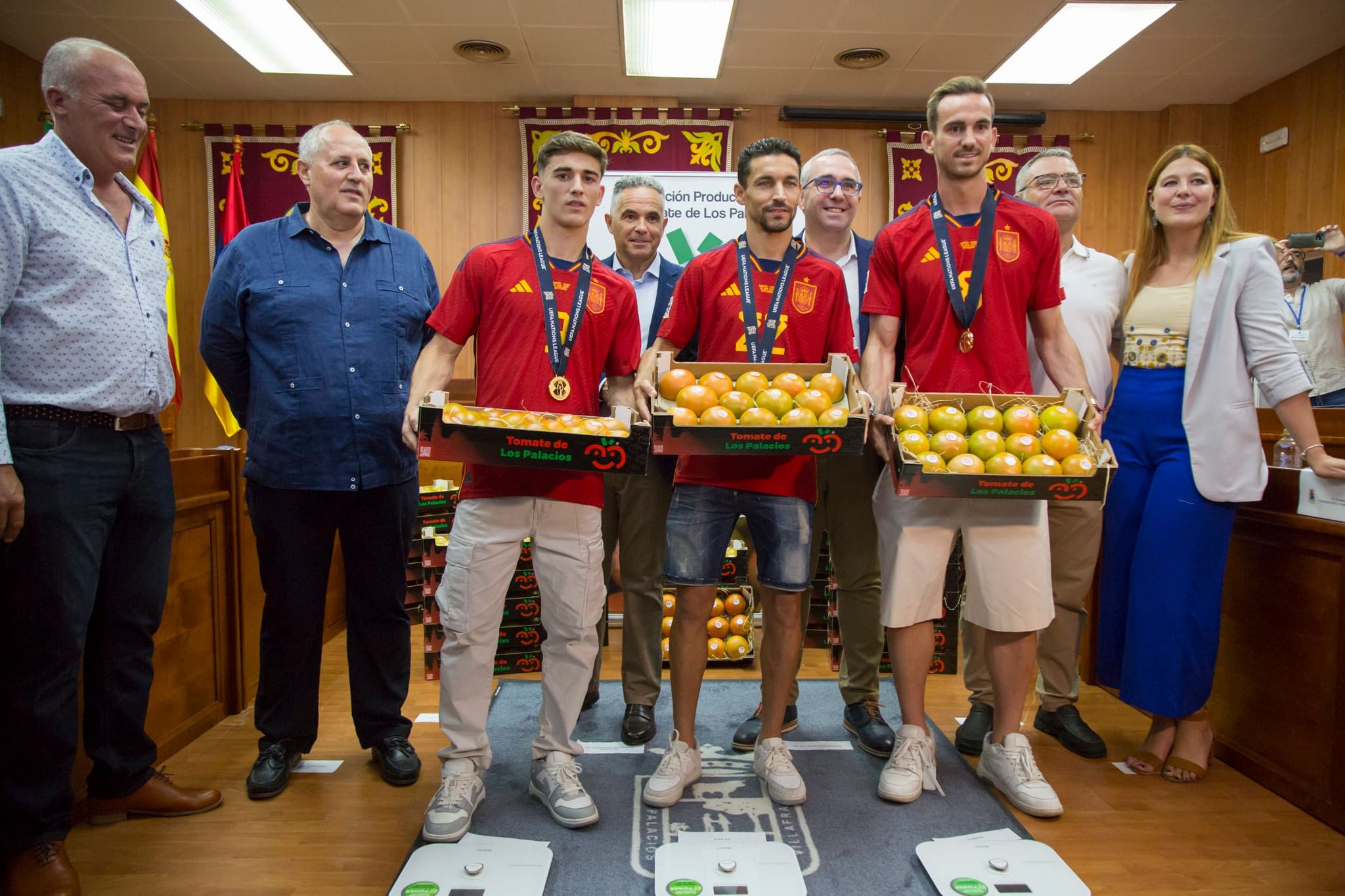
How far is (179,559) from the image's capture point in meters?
2.65

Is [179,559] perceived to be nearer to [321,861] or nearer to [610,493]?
[321,861]

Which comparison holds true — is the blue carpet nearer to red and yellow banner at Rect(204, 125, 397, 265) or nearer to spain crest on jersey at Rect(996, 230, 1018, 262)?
spain crest on jersey at Rect(996, 230, 1018, 262)

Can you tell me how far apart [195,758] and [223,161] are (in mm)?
4866

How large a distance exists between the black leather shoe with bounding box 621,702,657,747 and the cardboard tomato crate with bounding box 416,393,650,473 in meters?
1.18

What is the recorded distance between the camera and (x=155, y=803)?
2.14 metres

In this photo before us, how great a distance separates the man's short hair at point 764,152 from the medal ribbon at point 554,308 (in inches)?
20.3

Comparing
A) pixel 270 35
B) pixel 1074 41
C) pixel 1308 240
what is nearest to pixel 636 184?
pixel 1308 240

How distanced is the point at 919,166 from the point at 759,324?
179 inches

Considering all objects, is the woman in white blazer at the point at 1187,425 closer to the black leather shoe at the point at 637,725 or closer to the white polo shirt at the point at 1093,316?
the white polo shirt at the point at 1093,316

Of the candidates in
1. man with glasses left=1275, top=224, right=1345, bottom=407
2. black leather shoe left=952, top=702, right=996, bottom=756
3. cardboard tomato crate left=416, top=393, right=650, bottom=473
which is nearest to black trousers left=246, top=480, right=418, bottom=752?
cardboard tomato crate left=416, top=393, right=650, bottom=473

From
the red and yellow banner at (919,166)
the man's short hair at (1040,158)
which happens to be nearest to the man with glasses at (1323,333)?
the red and yellow banner at (919,166)

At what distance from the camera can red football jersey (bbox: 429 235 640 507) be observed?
2.04 meters

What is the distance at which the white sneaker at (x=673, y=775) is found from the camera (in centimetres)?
215

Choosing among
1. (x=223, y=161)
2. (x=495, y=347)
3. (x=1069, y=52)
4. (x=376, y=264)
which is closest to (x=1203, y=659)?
(x=495, y=347)
